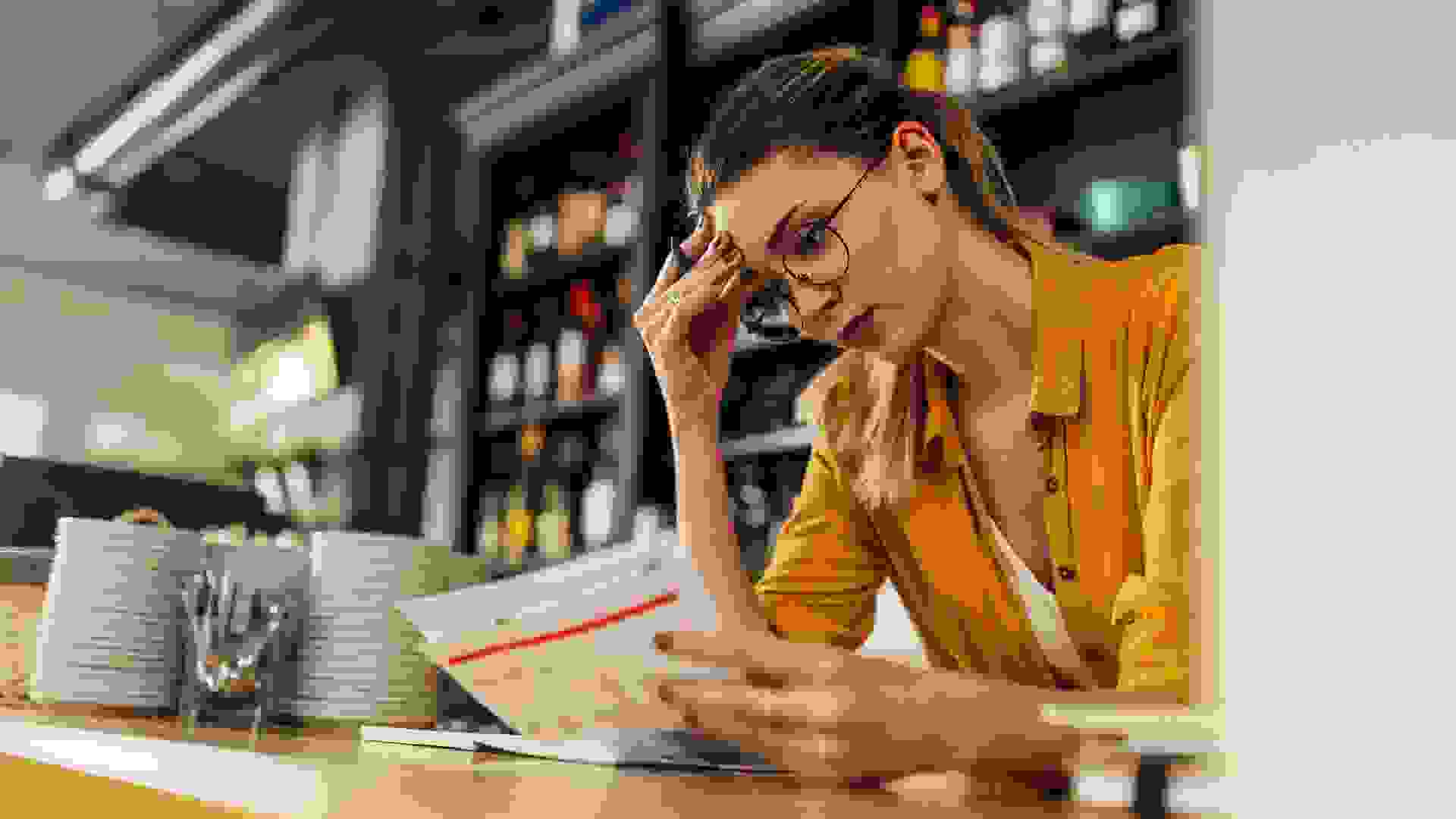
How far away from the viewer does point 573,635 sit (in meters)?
0.71

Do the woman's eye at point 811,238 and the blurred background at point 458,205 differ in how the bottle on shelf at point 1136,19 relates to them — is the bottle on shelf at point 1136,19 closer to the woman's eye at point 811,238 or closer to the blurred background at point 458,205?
the blurred background at point 458,205

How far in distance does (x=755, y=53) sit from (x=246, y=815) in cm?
292

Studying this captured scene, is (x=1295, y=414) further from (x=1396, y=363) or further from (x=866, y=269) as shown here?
(x=866, y=269)

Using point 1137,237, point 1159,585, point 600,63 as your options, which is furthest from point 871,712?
point 600,63

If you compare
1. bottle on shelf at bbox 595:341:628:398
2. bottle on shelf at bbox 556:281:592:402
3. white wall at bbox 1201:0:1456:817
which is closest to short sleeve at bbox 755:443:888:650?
white wall at bbox 1201:0:1456:817

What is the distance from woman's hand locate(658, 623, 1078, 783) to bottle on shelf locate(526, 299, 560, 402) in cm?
312

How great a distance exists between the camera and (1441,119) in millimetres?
250

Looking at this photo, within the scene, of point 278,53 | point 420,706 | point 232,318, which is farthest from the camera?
point 232,318

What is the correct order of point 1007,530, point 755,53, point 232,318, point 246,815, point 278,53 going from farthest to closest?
point 232,318 < point 278,53 < point 755,53 < point 1007,530 < point 246,815

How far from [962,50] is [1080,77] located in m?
0.35

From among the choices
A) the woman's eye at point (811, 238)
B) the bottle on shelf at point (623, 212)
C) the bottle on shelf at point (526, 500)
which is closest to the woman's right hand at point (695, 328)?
the woman's eye at point (811, 238)

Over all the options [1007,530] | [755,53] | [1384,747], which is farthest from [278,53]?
[1384,747]

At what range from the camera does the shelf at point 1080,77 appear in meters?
2.30

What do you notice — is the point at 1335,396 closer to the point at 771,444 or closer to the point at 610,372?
the point at 771,444
